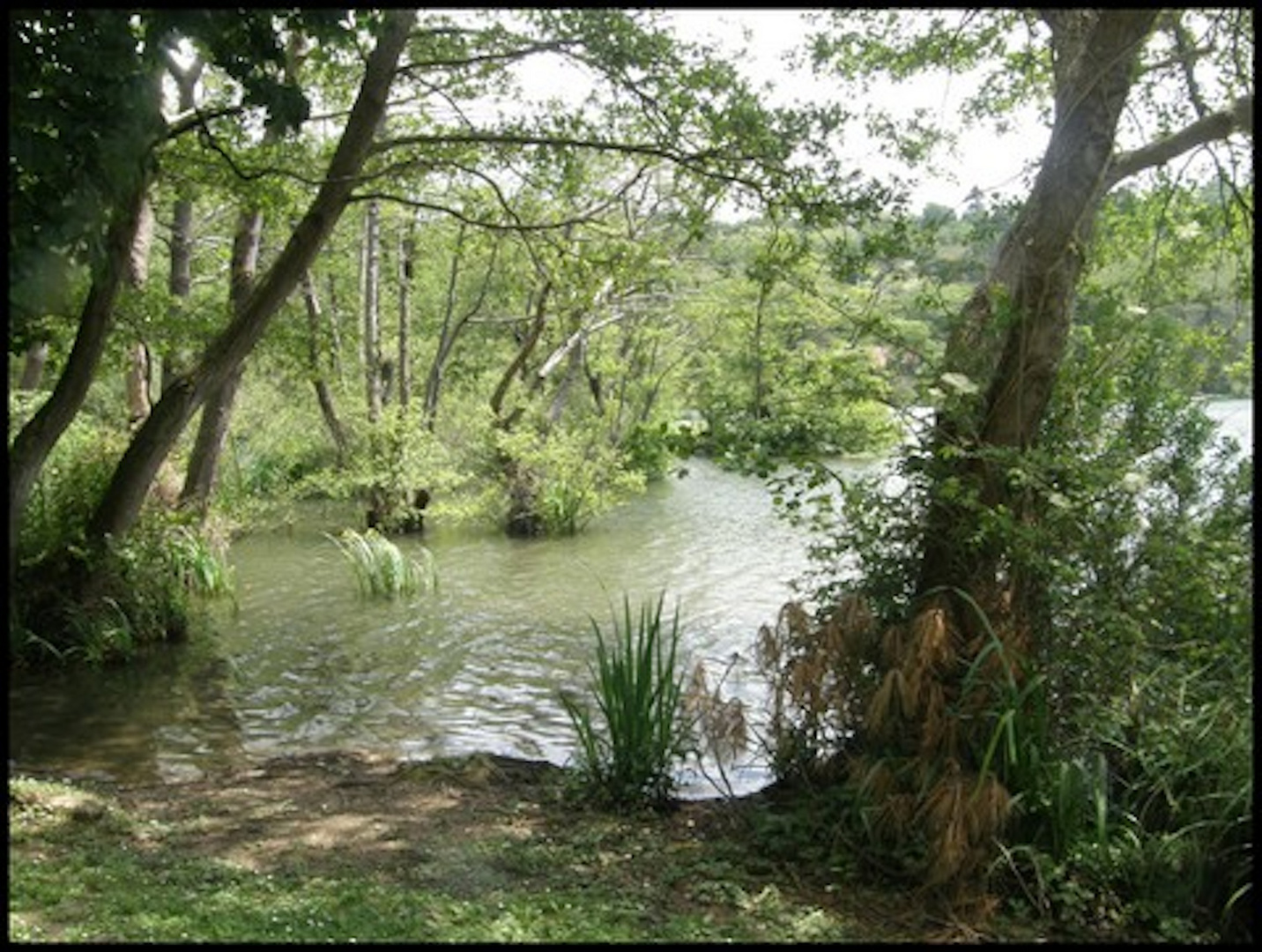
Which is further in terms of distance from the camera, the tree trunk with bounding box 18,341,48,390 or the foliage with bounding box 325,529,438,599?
the tree trunk with bounding box 18,341,48,390

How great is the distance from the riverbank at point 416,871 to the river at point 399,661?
1.02 m

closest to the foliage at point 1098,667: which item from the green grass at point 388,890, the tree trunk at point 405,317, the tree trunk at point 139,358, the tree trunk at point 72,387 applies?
the green grass at point 388,890

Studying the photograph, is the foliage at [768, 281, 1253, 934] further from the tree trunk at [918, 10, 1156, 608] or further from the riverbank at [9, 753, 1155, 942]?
the riverbank at [9, 753, 1155, 942]

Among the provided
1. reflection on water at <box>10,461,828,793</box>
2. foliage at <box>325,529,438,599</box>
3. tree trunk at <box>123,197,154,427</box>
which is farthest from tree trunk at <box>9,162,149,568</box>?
foliage at <box>325,529,438,599</box>

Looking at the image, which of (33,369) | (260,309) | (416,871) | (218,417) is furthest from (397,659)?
(33,369)

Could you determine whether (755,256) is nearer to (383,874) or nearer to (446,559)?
(383,874)

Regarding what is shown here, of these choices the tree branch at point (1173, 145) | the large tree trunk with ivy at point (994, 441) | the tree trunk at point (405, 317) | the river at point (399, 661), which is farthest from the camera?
the tree trunk at point (405, 317)

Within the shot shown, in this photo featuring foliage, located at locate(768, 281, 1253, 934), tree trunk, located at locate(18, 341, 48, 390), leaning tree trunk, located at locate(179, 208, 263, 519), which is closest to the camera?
foliage, located at locate(768, 281, 1253, 934)

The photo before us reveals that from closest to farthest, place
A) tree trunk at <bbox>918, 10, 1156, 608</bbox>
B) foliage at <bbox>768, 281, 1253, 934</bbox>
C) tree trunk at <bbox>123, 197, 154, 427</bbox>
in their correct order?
foliage at <bbox>768, 281, 1253, 934</bbox>
tree trunk at <bbox>918, 10, 1156, 608</bbox>
tree trunk at <bbox>123, 197, 154, 427</bbox>

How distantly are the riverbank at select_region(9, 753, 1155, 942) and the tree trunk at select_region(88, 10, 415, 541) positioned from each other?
287cm

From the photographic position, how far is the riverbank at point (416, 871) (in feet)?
11.7

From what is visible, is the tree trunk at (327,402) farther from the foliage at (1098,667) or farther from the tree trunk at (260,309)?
the foliage at (1098,667)

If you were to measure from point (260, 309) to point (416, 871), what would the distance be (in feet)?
15.1

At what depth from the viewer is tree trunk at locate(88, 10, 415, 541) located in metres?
7.22
